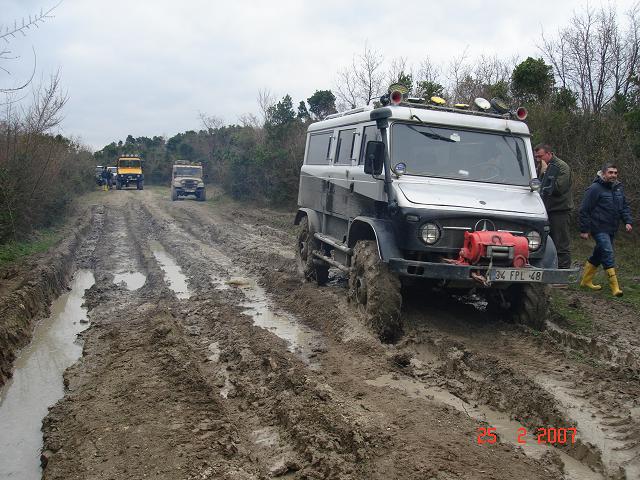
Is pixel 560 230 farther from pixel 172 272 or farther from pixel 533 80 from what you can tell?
pixel 533 80

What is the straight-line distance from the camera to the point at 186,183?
34594 mm

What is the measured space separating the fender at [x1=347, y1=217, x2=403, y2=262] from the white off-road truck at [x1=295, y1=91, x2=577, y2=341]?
0.01 meters

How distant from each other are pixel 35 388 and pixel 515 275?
15.8 feet

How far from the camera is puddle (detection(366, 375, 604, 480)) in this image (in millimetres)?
3738

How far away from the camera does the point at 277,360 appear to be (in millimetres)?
5797

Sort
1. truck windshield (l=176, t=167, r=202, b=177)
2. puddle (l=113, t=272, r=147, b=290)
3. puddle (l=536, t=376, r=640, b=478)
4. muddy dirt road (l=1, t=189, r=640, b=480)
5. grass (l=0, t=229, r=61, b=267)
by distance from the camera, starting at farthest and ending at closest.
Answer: truck windshield (l=176, t=167, r=202, b=177), grass (l=0, t=229, r=61, b=267), puddle (l=113, t=272, r=147, b=290), muddy dirt road (l=1, t=189, r=640, b=480), puddle (l=536, t=376, r=640, b=478)

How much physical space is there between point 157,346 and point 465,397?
130 inches

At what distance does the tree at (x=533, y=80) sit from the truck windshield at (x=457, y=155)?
29.1 feet

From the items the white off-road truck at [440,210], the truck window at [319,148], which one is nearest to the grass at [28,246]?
the truck window at [319,148]

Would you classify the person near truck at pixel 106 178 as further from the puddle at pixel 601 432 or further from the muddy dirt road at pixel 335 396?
the puddle at pixel 601 432

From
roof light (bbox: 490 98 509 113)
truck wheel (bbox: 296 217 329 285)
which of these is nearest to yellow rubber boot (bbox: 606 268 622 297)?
roof light (bbox: 490 98 509 113)

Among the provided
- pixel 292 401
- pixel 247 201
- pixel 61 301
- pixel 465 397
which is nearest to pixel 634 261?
pixel 465 397

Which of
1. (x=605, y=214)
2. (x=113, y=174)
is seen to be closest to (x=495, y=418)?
(x=605, y=214)

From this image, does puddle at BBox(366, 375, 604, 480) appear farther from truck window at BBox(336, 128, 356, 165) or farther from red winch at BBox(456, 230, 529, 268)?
truck window at BBox(336, 128, 356, 165)
